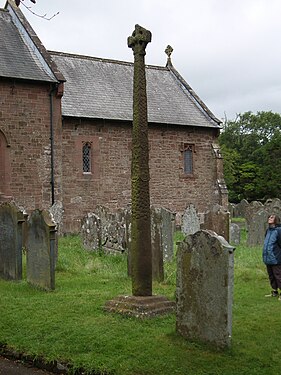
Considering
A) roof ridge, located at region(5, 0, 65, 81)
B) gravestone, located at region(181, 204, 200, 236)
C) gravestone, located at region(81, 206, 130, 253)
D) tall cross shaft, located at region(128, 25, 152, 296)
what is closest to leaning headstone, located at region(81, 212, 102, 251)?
gravestone, located at region(81, 206, 130, 253)

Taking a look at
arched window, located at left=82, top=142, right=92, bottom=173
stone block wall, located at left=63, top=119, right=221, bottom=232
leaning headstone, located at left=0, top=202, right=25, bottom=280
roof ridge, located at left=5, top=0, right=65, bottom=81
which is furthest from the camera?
arched window, located at left=82, top=142, right=92, bottom=173

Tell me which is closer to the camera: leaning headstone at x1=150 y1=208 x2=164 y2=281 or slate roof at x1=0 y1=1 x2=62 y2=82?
leaning headstone at x1=150 y1=208 x2=164 y2=281

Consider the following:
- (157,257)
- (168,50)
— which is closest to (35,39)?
(168,50)

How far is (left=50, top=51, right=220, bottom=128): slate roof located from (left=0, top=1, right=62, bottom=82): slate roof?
243 centimetres

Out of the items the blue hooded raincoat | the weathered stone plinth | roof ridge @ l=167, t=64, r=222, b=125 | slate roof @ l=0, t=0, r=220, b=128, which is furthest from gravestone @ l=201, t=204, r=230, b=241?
roof ridge @ l=167, t=64, r=222, b=125

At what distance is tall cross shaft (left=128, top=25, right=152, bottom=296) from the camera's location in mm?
8297

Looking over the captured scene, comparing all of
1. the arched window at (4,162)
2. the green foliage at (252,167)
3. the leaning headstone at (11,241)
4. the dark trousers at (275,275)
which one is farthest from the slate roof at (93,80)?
the green foliage at (252,167)

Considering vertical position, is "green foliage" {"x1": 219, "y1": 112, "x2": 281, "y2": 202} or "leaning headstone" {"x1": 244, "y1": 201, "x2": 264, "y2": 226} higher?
"green foliage" {"x1": 219, "y1": 112, "x2": 281, "y2": 202}

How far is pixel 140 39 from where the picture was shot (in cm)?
857

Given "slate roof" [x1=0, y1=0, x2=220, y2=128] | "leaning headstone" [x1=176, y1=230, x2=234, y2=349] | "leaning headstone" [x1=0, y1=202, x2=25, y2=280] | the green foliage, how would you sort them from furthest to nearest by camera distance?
the green foliage < "slate roof" [x1=0, y1=0, x2=220, y2=128] < "leaning headstone" [x1=0, y1=202, x2=25, y2=280] < "leaning headstone" [x1=176, y1=230, x2=234, y2=349]

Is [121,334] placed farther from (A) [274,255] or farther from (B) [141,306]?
(A) [274,255]

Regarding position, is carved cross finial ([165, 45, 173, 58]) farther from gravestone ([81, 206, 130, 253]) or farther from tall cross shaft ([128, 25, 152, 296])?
tall cross shaft ([128, 25, 152, 296])

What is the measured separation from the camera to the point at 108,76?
28.7 m

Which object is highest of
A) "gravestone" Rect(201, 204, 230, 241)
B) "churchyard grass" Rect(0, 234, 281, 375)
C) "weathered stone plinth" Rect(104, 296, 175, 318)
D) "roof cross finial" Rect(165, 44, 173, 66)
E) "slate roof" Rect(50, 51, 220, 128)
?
"roof cross finial" Rect(165, 44, 173, 66)
